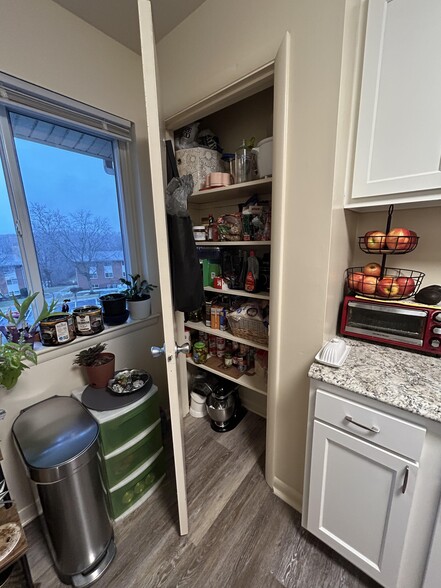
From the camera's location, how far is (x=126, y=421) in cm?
115

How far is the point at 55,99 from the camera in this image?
3.90 ft

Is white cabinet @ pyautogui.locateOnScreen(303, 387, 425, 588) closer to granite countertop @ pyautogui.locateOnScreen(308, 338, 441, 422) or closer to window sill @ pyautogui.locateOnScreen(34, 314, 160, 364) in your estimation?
granite countertop @ pyautogui.locateOnScreen(308, 338, 441, 422)

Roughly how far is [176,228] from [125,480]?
1259 mm

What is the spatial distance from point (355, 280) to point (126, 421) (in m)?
1.27

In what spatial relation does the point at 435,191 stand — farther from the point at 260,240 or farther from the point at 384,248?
the point at 260,240

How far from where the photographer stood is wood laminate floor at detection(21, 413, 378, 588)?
0.97 m

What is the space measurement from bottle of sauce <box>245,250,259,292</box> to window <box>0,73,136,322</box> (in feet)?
3.11

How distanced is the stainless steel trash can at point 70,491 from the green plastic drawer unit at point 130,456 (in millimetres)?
113

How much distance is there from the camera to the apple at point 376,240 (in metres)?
0.98

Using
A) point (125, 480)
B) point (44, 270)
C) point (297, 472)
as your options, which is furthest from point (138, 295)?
point (297, 472)

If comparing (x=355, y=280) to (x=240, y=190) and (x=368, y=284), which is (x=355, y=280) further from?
(x=240, y=190)

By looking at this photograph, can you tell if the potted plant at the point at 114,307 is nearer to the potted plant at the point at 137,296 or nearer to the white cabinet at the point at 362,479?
the potted plant at the point at 137,296

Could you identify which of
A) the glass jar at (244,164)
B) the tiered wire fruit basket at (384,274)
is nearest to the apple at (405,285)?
the tiered wire fruit basket at (384,274)

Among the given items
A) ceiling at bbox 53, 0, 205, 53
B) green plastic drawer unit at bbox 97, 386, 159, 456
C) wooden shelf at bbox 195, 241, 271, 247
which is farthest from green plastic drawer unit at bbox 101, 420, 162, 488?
ceiling at bbox 53, 0, 205, 53
